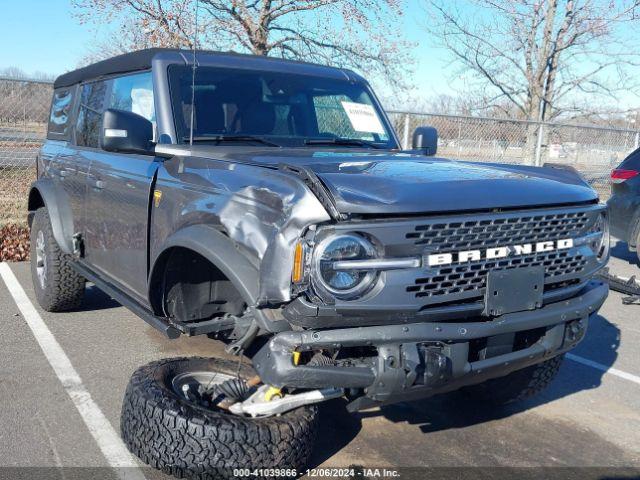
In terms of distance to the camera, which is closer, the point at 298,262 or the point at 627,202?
the point at 298,262

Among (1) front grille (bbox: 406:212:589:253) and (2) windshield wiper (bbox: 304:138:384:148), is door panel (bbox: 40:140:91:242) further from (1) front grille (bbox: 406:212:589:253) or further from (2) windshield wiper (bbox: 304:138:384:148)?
(1) front grille (bbox: 406:212:589:253)

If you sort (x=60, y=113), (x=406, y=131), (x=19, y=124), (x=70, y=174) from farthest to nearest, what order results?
(x=406, y=131) → (x=19, y=124) → (x=60, y=113) → (x=70, y=174)

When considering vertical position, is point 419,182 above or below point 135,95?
below

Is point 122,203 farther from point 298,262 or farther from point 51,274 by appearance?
point 298,262

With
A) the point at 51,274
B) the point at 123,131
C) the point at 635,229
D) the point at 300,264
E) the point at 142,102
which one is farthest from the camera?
the point at 635,229

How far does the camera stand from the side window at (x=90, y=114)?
4.86 meters

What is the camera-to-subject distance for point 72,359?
15.0 ft

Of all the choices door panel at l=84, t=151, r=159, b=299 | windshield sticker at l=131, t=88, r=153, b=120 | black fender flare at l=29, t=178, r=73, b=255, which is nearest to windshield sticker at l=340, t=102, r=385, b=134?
windshield sticker at l=131, t=88, r=153, b=120

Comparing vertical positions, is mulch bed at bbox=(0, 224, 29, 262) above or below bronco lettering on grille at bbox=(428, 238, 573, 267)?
below

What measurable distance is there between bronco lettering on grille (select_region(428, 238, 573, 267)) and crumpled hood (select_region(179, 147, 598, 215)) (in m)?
0.18

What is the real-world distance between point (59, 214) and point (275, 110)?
2.04 metres

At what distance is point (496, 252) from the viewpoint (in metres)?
2.79

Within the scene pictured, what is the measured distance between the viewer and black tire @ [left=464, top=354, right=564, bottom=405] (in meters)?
3.82

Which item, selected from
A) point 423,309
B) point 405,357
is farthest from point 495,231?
point 405,357
